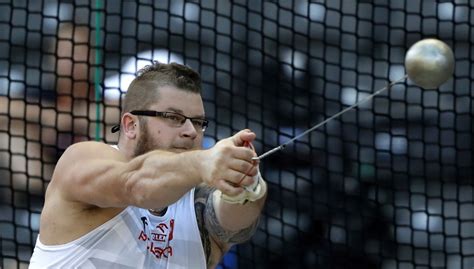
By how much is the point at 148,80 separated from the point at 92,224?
43cm

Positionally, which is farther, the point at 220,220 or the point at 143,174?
the point at 220,220

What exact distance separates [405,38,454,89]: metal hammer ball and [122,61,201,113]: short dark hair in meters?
0.72

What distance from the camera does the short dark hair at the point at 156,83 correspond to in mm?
3221

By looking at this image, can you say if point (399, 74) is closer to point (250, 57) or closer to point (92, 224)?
point (250, 57)

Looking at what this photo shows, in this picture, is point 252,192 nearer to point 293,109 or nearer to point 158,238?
point 158,238

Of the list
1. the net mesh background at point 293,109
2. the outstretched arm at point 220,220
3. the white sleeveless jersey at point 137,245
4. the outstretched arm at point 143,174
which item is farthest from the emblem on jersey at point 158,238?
the net mesh background at point 293,109

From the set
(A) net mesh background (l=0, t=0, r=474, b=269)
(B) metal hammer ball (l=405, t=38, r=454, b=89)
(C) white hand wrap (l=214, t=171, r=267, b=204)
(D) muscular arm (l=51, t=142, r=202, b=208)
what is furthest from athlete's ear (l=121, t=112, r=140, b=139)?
(A) net mesh background (l=0, t=0, r=474, b=269)

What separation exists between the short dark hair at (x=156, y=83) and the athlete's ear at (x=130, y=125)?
0.02 meters

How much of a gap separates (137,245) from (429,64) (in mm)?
968

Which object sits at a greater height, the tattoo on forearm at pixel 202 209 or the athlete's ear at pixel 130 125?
the athlete's ear at pixel 130 125

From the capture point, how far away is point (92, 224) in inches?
124

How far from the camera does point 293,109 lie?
4902mm

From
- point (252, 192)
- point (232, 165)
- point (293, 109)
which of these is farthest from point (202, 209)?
point (293, 109)

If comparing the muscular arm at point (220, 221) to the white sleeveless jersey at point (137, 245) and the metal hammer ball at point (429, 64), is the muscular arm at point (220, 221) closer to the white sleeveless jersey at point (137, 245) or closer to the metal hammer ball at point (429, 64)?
the white sleeveless jersey at point (137, 245)
